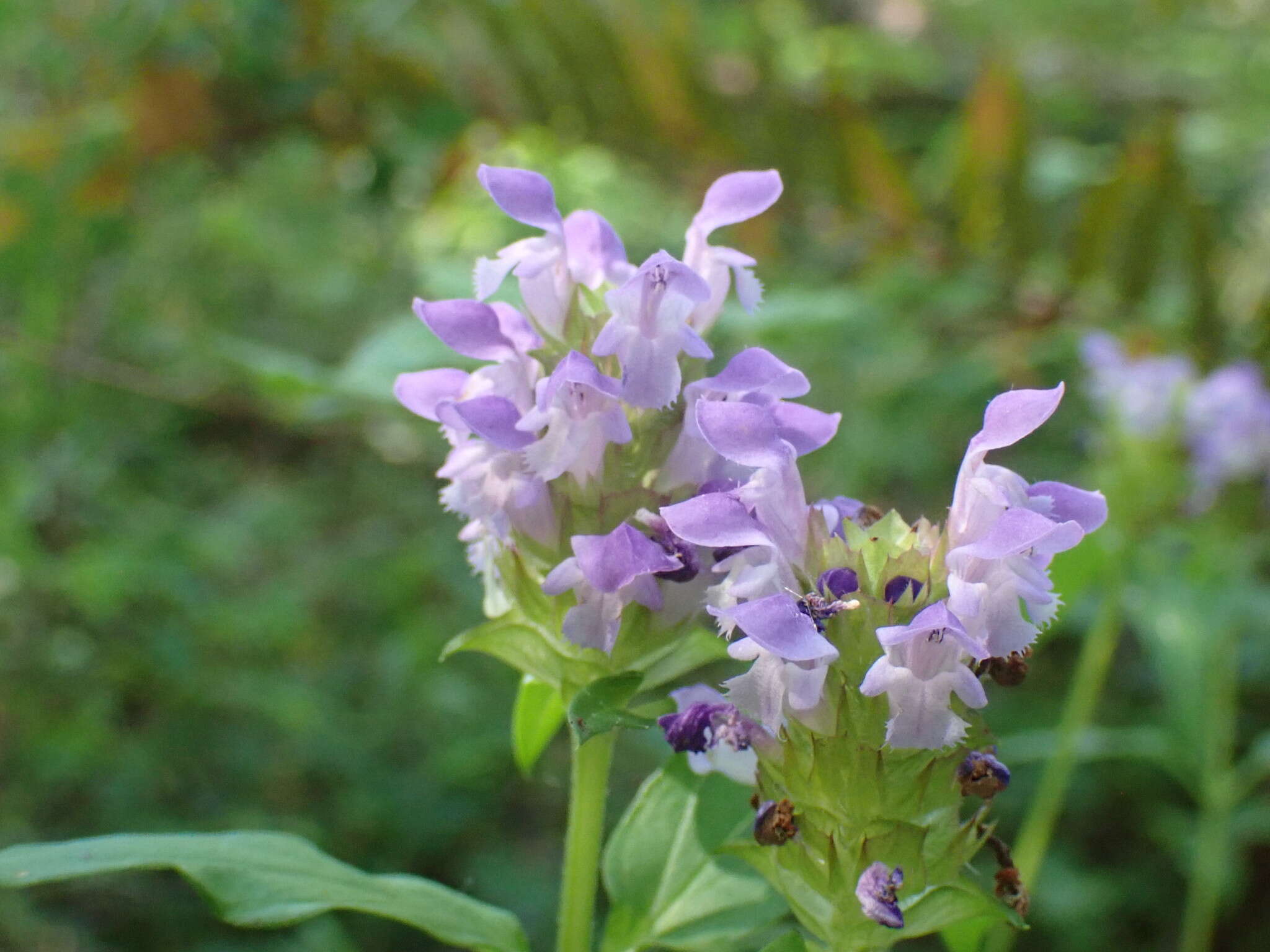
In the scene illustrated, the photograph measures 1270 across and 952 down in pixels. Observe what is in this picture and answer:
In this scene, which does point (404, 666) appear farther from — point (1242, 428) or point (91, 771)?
point (1242, 428)

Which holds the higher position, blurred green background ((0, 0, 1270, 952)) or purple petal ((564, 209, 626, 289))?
blurred green background ((0, 0, 1270, 952))

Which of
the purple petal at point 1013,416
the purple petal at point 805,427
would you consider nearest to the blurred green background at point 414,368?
the purple petal at point 805,427

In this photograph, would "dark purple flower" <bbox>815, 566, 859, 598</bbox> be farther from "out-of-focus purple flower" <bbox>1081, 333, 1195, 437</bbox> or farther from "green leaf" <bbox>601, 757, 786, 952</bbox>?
"out-of-focus purple flower" <bbox>1081, 333, 1195, 437</bbox>

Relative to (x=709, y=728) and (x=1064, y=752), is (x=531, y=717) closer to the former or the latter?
(x=709, y=728)

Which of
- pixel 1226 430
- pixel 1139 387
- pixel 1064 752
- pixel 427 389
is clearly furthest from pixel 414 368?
pixel 1226 430

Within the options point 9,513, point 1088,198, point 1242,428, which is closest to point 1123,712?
point 1242,428

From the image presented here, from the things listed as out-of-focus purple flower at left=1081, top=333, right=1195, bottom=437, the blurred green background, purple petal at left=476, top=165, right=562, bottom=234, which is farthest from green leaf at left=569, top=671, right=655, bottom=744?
out-of-focus purple flower at left=1081, top=333, right=1195, bottom=437

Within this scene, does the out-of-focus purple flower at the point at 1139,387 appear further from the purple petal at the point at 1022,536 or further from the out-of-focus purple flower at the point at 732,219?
the purple petal at the point at 1022,536
